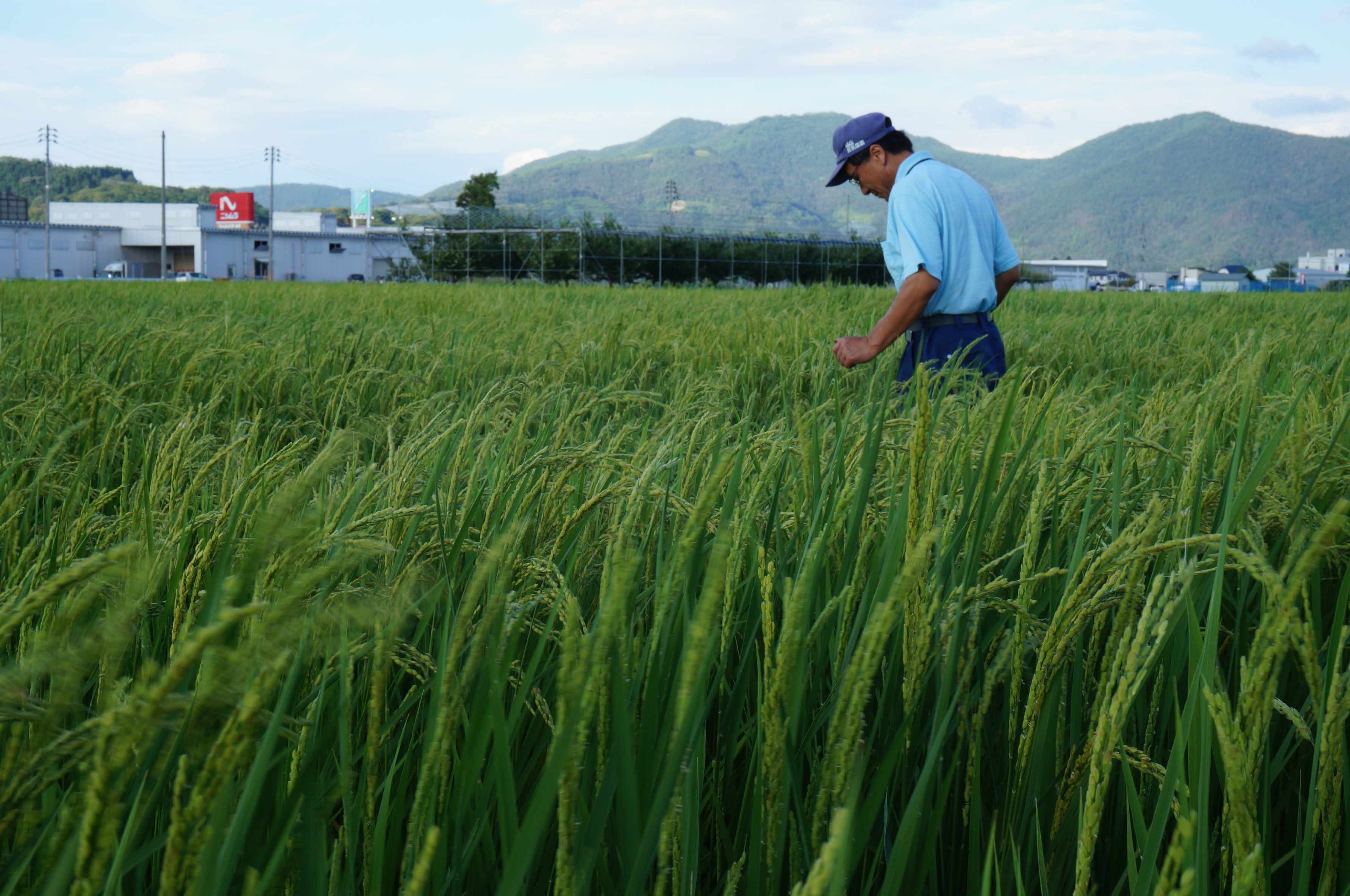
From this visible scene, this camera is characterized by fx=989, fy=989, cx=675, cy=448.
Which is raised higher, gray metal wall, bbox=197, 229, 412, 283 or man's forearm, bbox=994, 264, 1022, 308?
gray metal wall, bbox=197, 229, 412, 283

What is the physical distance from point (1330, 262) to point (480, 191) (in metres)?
114

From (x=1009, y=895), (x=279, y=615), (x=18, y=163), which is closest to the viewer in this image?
(x=279, y=615)

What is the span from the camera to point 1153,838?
A: 71 cm

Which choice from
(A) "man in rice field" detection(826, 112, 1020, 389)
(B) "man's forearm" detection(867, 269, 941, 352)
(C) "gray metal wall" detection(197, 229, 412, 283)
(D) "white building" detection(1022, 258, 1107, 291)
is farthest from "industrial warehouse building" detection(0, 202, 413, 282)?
(B) "man's forearm" detection(867, 269, 941, 352)

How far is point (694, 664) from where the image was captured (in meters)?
0.46

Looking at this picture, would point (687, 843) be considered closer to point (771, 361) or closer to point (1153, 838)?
point (1153, 838)

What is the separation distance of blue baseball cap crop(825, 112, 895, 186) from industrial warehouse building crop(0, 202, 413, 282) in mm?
59942


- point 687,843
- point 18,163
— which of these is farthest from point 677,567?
point 18,163

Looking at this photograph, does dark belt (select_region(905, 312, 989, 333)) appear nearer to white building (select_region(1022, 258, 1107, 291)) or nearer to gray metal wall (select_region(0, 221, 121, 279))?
gray metal wall (select_region(0, 221, 121, 279))

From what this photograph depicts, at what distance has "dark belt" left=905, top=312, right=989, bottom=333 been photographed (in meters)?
3.71

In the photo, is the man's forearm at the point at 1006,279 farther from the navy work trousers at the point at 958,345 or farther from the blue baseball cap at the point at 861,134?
the blue baseball cap at the point at 861,134

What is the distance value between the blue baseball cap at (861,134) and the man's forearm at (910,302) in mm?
604

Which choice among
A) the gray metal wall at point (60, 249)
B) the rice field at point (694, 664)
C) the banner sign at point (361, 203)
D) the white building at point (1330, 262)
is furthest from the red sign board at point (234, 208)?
the white building at point (1330, 262)

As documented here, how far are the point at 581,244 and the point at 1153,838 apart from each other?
1327 inches
